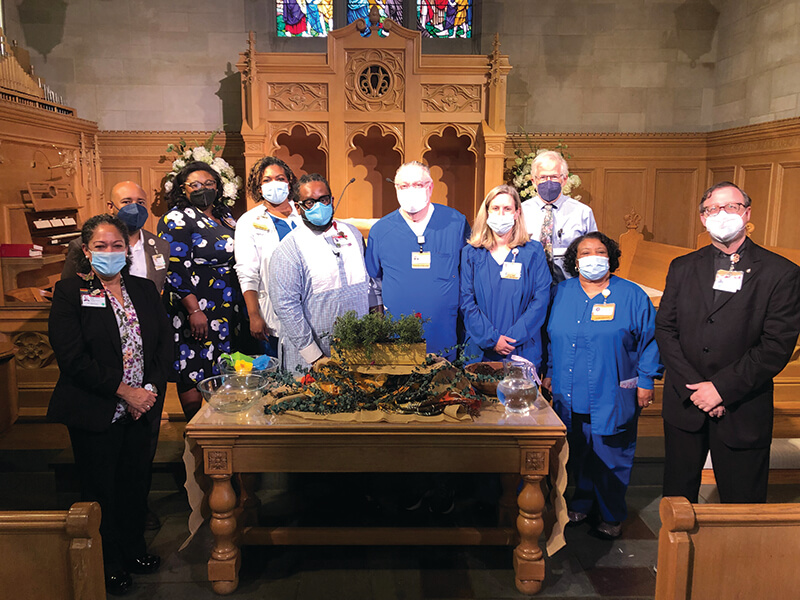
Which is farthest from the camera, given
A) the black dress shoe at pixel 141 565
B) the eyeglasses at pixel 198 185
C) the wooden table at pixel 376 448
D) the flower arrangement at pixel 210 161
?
the flower arrangement at pixel 210 161

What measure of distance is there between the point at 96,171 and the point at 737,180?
6719 millimetres

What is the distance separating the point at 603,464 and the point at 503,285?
3.07ft

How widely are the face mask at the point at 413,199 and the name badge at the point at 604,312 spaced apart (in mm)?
990

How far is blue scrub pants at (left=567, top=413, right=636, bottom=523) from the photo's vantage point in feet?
9.41

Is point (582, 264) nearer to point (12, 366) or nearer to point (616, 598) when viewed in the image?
point (616, 598)

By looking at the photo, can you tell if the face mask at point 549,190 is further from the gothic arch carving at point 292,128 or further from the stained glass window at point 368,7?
the stained glass window at point 368,7

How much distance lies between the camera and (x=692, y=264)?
8.44ft

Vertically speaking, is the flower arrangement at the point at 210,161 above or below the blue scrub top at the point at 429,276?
above

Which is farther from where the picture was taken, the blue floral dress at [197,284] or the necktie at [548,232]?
the necktie at [548,232]

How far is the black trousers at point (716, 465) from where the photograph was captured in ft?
8.12

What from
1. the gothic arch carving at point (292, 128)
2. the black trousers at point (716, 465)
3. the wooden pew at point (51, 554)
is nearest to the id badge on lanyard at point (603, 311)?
the black trousers at point (716, 465)

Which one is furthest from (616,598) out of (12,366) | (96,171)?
(96,171)

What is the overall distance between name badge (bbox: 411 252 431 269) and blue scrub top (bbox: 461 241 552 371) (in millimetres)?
186

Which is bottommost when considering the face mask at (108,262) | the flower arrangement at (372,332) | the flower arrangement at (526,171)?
the flower arrangement at (372,332)
